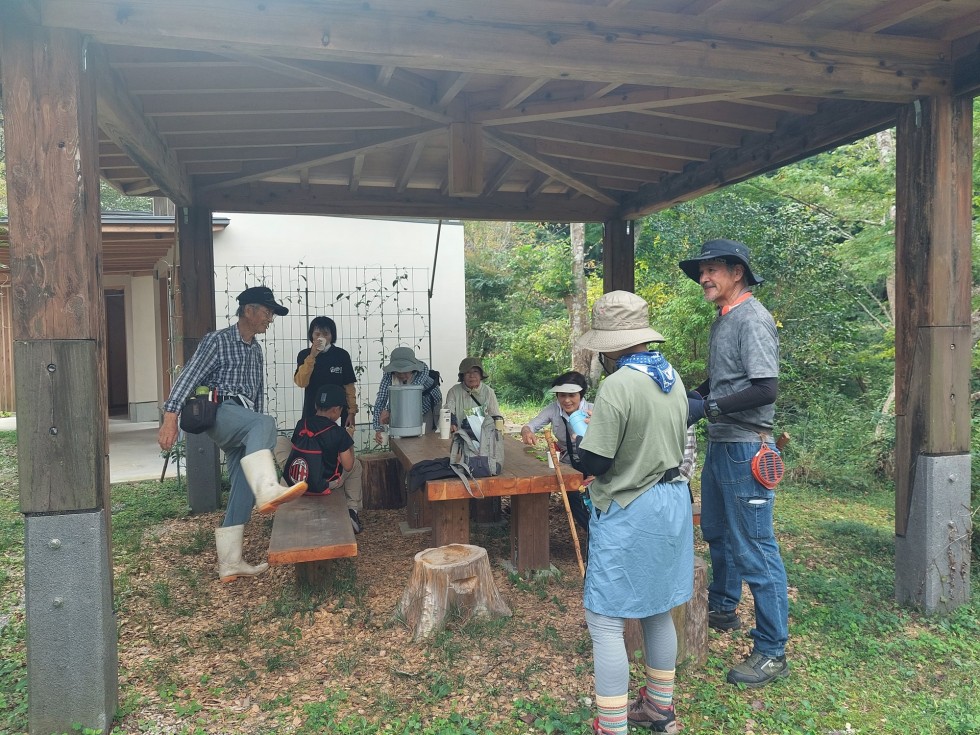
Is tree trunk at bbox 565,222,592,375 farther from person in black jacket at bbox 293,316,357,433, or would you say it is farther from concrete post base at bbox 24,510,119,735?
concrete post base at bbox 24,510,119,735

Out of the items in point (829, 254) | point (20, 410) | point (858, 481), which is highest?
point (829, 254)

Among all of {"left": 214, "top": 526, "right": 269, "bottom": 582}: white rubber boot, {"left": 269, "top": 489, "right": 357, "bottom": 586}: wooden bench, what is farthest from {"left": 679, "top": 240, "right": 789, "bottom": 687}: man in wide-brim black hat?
{"left": 214, "top": 526, "right": 269, "bottom": 582}: white rubber boot

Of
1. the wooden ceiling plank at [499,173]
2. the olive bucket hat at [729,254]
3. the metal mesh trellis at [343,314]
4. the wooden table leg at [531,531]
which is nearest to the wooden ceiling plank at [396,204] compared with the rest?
the wooden ceiling plank at [499,173]

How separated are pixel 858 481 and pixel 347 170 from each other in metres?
6.02

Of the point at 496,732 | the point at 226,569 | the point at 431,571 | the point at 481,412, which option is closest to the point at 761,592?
the point at 496,732

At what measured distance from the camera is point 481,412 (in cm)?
522

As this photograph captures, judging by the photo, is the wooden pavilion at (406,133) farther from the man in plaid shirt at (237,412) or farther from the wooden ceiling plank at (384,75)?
the man in plaid shirt at (237,412)

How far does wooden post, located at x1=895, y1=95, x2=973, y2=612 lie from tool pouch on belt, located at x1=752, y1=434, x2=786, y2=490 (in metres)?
1.35

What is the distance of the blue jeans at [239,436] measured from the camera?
4.16 metres

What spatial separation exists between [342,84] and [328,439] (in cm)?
219

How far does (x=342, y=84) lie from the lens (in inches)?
159

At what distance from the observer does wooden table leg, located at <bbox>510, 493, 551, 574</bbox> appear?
4.48 m

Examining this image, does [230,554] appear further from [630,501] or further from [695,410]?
[695,410]

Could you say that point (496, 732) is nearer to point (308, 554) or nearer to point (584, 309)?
point (308, 554)
